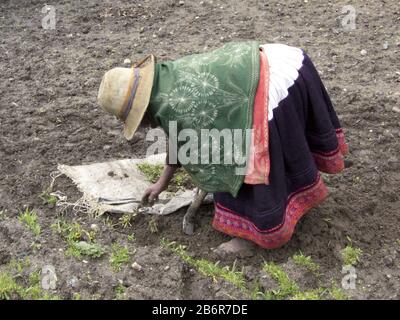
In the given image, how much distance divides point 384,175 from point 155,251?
1.58 m

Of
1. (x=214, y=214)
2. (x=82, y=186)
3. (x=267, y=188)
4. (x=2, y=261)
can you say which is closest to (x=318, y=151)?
(x=267, y=188)

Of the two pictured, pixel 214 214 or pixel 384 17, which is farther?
pixel 384 17

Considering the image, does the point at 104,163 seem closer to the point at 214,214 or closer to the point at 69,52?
the point at 214,214

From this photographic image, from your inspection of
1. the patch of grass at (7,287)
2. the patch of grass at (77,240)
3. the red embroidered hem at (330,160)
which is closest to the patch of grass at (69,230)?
the patch of grass at (77,240)

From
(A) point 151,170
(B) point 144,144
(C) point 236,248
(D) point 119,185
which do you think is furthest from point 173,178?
(C) point 236,248

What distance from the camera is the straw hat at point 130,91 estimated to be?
295 centimetres

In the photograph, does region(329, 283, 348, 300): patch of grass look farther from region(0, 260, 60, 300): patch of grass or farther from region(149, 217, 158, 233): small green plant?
region(0, 260, 60, 300): patch of grass

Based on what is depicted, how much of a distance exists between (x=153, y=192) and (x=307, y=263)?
928mm

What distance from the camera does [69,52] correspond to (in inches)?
221

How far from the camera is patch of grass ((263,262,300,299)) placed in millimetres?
3156

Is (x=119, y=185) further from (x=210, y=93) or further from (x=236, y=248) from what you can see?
(x=210, y=93)

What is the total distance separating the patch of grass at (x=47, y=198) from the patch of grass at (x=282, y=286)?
1.45 m

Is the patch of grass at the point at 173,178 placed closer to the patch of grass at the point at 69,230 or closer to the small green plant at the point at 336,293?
the patch of grass at the point at 69,230
